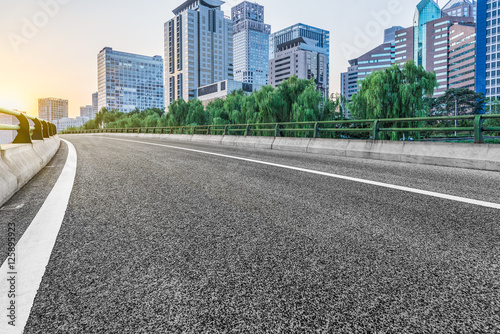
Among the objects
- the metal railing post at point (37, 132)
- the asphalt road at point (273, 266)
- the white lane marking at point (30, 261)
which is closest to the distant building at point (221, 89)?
the metal railing post at point (37, 132)

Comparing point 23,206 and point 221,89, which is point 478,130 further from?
point 221,89

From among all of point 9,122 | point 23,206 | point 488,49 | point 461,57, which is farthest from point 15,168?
point 461,57

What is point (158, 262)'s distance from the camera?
7.88ft

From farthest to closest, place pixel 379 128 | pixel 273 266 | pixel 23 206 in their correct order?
pixel 379 128
pixel 23 206
pixel 273 266

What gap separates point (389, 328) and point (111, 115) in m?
130

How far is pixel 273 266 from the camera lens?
230 centimetres

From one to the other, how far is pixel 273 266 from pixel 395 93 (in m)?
31.0

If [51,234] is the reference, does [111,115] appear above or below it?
above

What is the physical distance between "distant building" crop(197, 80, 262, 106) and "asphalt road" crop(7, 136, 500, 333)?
14474cm

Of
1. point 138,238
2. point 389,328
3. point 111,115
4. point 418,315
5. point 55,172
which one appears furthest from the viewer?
point 111,115

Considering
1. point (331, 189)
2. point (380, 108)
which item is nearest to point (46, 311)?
point (331, 189)

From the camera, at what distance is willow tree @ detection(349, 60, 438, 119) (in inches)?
1163

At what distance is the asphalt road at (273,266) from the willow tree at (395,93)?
27.3 metres

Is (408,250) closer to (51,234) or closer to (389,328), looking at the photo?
(389,328)
